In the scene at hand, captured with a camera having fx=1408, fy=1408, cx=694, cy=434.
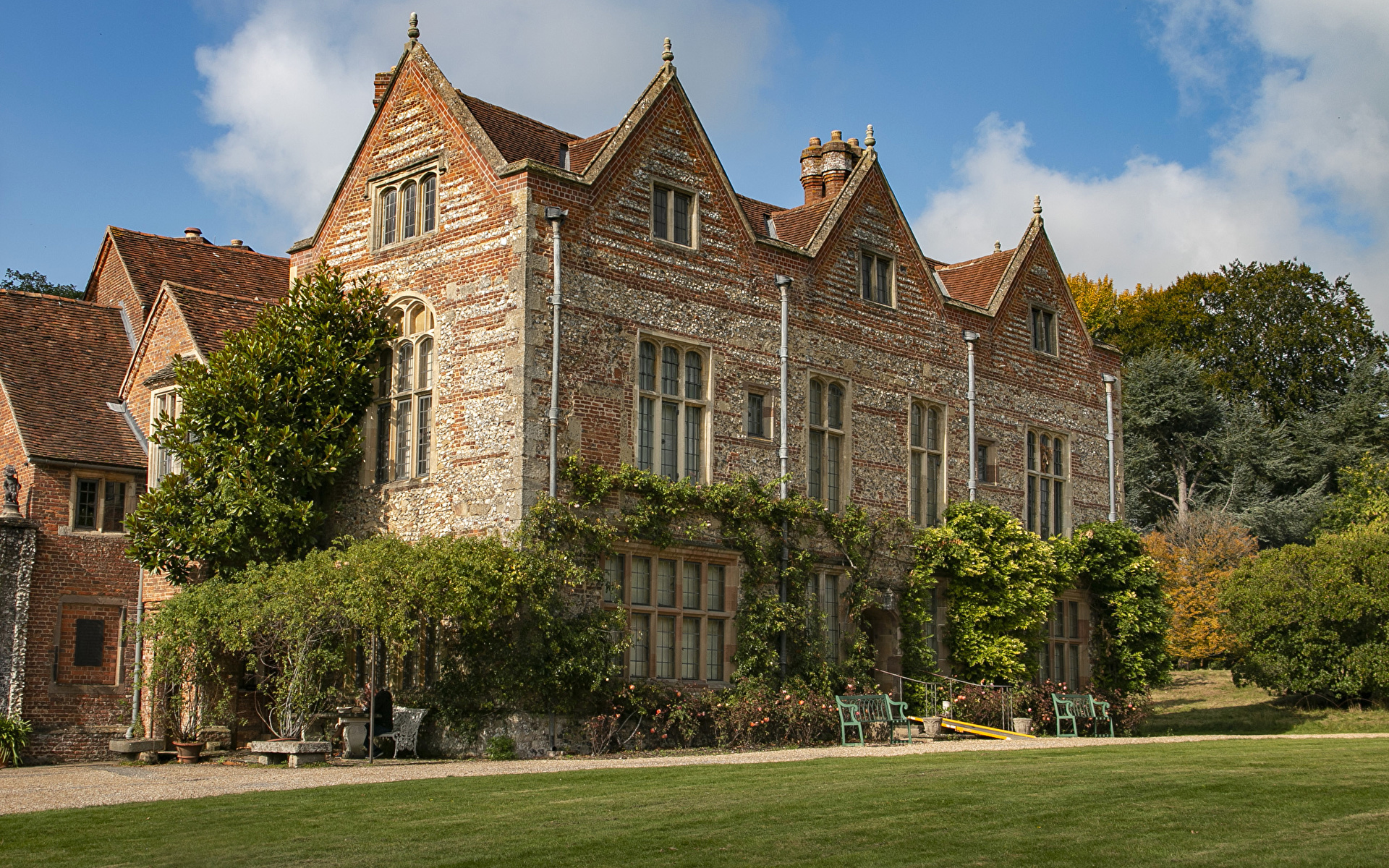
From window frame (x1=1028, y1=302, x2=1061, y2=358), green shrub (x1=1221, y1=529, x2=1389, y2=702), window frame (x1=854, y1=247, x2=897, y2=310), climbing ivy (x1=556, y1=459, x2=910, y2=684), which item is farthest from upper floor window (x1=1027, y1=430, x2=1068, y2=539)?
green shrub (x1=1221, y1=529, x2=1389, y2=702)

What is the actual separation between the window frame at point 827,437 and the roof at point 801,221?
266cm

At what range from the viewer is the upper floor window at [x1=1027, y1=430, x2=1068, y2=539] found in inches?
1208

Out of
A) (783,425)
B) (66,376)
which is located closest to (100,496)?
(66,376)

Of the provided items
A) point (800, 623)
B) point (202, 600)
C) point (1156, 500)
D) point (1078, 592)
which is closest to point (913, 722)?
point (800, 623)

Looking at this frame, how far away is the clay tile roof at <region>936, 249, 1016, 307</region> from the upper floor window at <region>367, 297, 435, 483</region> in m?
12.5

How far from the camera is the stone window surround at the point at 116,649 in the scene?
79.8 ft

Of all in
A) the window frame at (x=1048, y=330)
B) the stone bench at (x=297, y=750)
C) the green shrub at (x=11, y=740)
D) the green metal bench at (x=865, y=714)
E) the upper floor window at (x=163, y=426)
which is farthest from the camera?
the window frame at (x=1048, y=330)

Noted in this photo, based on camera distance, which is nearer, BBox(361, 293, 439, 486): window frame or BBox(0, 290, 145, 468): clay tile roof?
BBox(361, 293, 439, 486): window frame

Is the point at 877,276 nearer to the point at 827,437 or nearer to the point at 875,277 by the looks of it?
the point at 875,277

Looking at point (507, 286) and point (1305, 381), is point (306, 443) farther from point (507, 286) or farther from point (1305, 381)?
point (1305, 381)

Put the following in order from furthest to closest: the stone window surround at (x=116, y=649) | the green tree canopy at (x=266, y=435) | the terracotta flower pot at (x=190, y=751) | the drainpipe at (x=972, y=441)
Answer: the drainpipe at (x=972, y=441)
the stone window surround at (x=116, y=649)
the green tree canopy at (x=266, y=435)
the terracotta flower pot at (x=190, y=751)

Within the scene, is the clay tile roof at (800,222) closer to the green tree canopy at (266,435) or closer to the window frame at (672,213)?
the window frame at (672,213)

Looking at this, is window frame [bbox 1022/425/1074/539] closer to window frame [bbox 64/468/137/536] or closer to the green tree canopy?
the green tree canopy

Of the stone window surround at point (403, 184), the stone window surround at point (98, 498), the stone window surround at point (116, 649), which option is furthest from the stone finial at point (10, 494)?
the stone window surround at point (403, 184)
